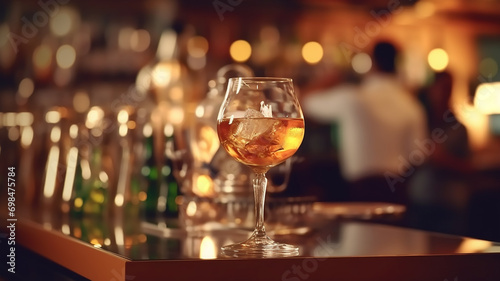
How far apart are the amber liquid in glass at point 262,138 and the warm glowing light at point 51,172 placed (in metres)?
1.09

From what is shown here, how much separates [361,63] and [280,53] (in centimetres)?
85

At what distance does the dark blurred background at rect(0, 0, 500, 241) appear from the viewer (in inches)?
205

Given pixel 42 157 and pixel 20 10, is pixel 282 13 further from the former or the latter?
pixel 42 157

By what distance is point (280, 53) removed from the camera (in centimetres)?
620

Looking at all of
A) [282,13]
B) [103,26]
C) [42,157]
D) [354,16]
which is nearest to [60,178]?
[42,157]

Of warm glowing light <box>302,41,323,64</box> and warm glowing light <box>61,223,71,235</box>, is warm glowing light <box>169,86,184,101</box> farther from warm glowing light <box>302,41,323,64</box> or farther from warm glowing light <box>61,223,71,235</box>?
warm glowing light <box>61,223,71,235</box>

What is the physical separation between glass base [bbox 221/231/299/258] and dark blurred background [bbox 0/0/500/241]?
10.3 ft

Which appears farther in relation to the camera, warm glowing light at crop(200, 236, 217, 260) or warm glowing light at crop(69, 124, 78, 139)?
warm glowing light at crop(69, 124, 78, 139)

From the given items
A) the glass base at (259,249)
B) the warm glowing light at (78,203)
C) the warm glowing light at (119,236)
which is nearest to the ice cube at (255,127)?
the glass base at (259,249)

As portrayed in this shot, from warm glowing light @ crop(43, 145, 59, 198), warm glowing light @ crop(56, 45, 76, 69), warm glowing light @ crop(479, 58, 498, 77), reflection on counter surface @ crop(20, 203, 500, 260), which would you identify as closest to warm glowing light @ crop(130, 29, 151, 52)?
warm glowing light @ crop(56, 45, 76, 69)

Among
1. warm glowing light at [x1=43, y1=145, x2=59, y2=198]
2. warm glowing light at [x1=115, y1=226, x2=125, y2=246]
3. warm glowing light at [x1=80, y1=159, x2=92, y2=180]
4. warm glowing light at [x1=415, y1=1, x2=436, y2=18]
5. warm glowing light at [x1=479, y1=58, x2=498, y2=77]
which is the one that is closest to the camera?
warm glowing light at [x1=115, y1=226, x2=125, y2=246]

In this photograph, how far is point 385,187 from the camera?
4.66 m

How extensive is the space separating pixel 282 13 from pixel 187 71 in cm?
88

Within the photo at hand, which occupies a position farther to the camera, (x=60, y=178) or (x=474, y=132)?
(x=474, y=132)
